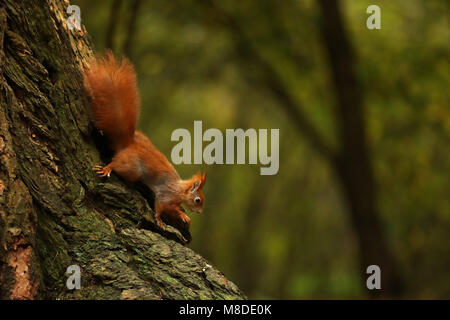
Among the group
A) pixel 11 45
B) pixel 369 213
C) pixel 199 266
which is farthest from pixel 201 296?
pixel 369 213

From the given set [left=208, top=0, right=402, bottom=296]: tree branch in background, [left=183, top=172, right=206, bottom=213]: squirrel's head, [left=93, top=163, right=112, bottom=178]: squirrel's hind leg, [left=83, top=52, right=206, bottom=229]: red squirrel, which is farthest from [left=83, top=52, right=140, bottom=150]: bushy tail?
[left=208, top=0, right=402, bottom=296]: tree branch in background

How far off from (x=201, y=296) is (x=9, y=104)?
1.17m

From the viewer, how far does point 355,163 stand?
8164mm

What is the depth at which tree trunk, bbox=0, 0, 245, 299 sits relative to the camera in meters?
2.40

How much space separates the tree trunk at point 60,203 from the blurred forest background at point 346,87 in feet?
9.47

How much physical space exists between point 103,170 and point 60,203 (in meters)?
0.41

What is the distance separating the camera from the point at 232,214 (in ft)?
60.2

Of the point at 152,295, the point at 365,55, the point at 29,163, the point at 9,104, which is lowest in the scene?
the point at 152,295

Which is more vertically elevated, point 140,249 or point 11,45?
point 11,45

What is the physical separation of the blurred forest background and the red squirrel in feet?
7.82

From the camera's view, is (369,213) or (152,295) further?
(369,213)

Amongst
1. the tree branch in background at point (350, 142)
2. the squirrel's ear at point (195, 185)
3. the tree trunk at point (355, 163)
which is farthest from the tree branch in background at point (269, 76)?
the squirrel's ear at point (195, 185)

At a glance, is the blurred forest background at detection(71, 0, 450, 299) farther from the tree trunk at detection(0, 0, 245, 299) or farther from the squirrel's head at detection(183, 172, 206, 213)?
the tree trunk at detection(0, 0, 245, 299)

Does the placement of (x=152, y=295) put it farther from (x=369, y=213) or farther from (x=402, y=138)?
(x=402, y=138)
